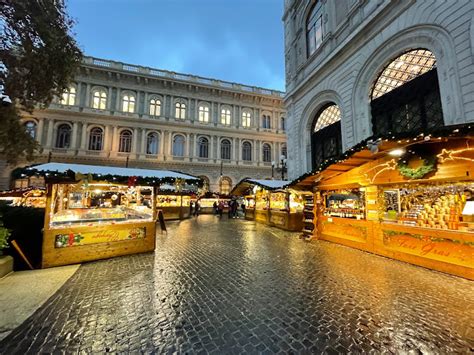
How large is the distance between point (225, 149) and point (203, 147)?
3364mm

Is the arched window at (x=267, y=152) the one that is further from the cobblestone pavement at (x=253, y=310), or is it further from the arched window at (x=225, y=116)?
the cobblestone pavement at (x=253, y=310)

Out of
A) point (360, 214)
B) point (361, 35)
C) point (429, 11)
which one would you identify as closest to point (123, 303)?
point (360, 214)

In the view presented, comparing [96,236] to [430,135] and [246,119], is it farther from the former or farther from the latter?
[246,119]

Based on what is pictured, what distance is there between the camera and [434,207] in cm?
571

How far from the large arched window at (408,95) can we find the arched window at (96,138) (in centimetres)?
2971

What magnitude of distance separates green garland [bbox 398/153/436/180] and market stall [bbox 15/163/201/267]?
24.7ft

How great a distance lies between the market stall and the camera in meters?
5.86

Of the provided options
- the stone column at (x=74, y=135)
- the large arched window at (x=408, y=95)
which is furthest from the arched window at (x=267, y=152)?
the stone column at (x=74, y=135)

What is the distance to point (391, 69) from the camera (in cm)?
1040

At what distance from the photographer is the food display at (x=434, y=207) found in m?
5.33

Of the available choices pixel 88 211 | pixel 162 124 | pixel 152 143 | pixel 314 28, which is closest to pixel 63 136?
pixel 152 143

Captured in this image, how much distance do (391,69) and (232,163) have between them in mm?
23825

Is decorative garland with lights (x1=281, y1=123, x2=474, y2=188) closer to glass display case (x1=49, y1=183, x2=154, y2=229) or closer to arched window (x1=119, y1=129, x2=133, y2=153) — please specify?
glass display case (x1=49, y1=183, x2=154, y2=229)

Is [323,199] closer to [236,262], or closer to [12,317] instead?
[236,262]
